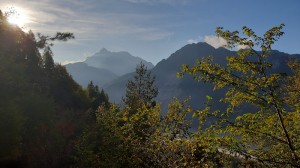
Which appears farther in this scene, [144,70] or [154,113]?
[144,70]

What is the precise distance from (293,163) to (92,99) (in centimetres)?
8588

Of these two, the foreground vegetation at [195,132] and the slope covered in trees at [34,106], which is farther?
the slope covered in trees at [34,106]

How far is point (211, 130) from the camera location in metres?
11.0

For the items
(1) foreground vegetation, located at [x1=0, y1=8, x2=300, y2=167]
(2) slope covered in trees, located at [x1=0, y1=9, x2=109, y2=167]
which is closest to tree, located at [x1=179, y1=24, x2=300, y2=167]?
(1) foreground vegetation, located at [x1=0, y1=8, x2=300, y2=167]

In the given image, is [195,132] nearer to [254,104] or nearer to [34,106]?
[254,104]

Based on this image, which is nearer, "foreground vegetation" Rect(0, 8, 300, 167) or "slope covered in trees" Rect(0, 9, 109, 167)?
"foreground vegetation" Rect(0, 8, 300, 167)

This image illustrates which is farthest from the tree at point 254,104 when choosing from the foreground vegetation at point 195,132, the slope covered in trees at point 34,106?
the slope covered in trees at point 34,106

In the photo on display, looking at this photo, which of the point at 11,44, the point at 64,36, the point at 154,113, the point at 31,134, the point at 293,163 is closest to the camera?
the point at 293,163

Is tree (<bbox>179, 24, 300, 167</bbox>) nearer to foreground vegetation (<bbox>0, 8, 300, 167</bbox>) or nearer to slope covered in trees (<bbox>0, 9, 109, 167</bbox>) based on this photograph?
foreground vegetation (<bbox>0, 8, 300, 167</bbox>)

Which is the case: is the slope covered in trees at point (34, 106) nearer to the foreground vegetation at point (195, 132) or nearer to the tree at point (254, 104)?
the foreground vegetation at point (195, 132)

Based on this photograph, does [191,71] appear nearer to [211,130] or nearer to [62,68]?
[211,130]

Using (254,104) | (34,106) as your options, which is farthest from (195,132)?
(34,106)

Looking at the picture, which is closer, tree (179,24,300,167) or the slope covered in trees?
tree (179,24,300,167)

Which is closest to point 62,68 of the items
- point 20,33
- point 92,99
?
point 92,99
